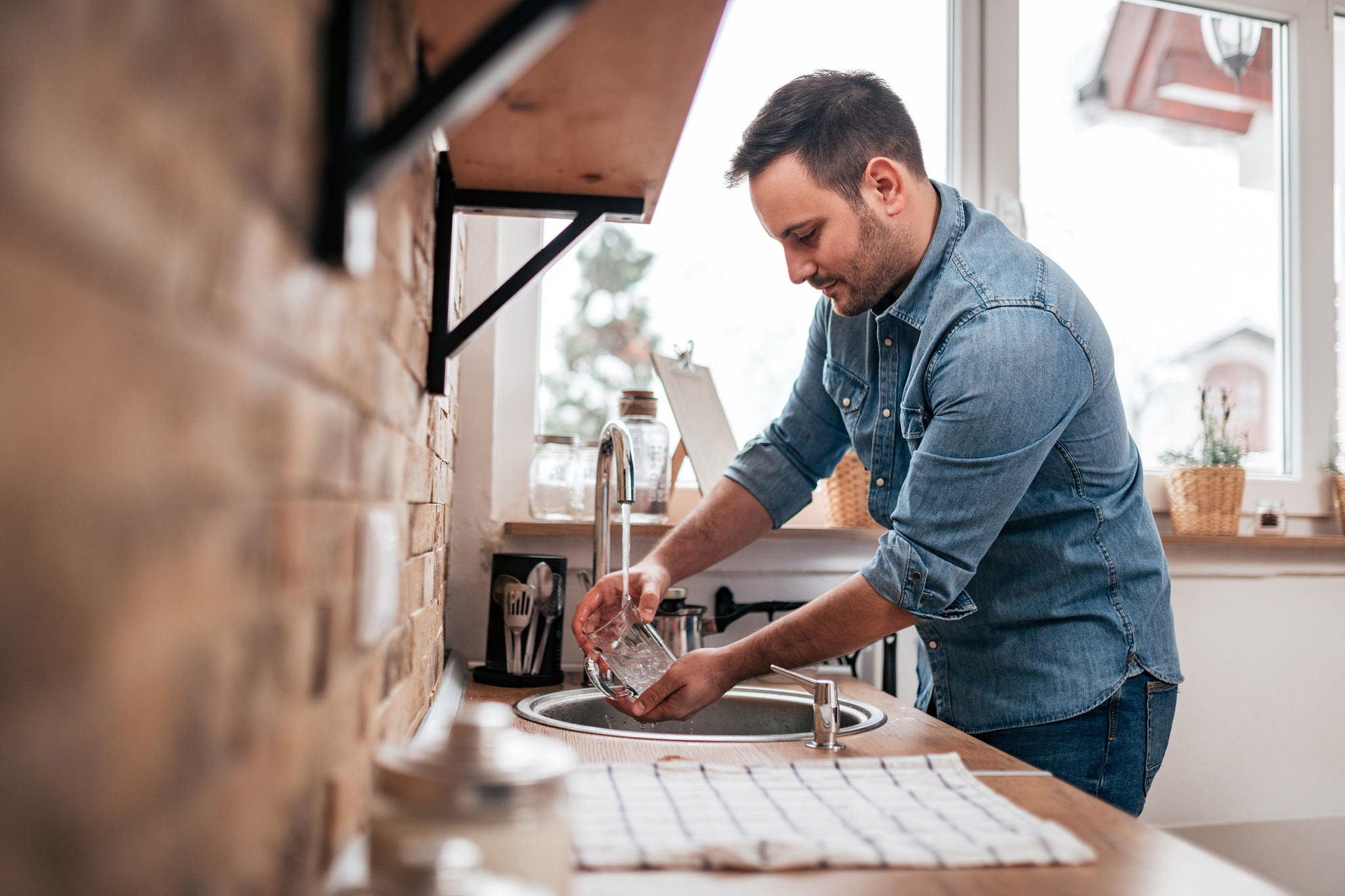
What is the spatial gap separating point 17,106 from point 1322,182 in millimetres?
3077

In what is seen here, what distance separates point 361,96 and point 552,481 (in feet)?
4.85

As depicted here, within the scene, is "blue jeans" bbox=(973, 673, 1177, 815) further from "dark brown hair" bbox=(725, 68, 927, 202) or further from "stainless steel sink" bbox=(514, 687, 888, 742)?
"dark brown hair" bbox=(725, 68, 927, 202)

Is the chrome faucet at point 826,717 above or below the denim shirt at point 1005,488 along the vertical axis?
below

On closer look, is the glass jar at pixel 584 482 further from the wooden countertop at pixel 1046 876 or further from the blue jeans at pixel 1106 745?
the wooden countertop at pixel 1046 876

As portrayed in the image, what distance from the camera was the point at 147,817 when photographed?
29cm

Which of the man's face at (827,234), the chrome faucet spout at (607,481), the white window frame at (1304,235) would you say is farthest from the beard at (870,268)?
the white window frame at (1304,235)

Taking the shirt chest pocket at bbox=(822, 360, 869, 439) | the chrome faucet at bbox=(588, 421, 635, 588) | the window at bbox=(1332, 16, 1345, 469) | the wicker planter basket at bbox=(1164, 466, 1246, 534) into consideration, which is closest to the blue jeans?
the shirt chest pocket at bbox=(822, 360, 869, 439)

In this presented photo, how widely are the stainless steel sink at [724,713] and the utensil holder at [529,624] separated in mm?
76

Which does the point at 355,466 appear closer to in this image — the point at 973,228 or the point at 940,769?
the point at 940,769

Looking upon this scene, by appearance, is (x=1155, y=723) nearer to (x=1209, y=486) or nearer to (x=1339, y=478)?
(x=1209, y=486)

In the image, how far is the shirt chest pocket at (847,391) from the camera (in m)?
1.63

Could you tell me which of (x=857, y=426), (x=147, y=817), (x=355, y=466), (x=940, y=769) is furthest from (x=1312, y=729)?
(x=147, y=817)

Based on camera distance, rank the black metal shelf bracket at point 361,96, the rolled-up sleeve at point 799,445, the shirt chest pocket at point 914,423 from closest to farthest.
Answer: the black metal shelf bracket at point 361,96, the shirt chest pocket at point 914,423, the rolled-up sleeve at point 799,445

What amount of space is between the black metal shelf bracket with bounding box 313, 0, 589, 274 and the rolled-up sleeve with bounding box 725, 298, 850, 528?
4.35 ft
